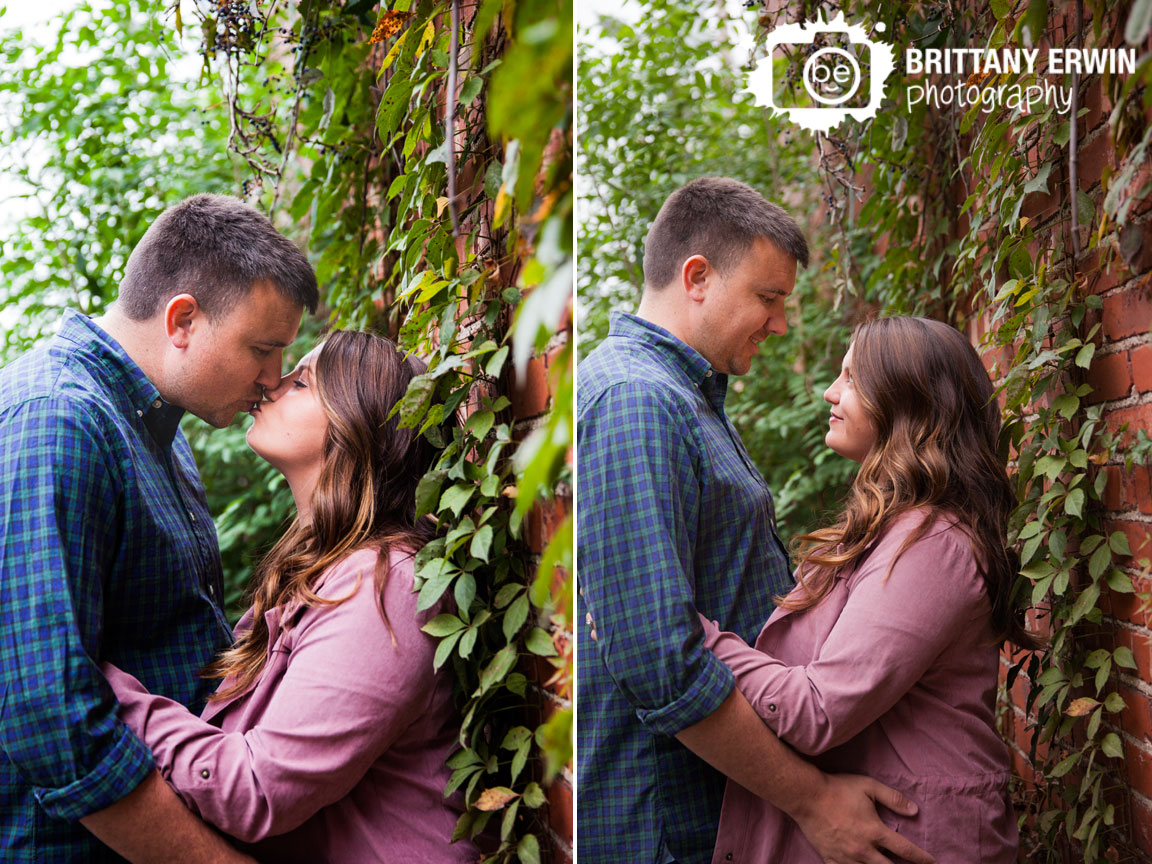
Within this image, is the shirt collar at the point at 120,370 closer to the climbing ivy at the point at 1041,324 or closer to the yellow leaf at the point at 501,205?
the yellow leaf at the point at 501,205

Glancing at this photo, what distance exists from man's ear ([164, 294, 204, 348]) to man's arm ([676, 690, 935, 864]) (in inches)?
37.3

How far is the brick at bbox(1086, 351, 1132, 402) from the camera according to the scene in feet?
3.33

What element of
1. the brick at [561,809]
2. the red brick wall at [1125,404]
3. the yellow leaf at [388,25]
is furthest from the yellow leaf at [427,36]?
the brick at [561,809]

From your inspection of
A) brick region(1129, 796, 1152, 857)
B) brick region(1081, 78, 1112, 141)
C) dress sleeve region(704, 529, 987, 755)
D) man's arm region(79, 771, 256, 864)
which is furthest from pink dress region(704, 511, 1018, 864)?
man's arm region(79, 771, 256, 864)

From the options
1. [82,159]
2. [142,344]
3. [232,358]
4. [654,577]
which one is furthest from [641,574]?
[82,159]

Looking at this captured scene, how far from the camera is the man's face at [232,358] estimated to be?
1393 mm

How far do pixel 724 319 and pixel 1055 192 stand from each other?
1.44 feet

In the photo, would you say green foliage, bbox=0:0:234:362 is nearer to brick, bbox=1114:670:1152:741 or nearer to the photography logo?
the photography logo

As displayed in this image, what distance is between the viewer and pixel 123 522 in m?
1.21

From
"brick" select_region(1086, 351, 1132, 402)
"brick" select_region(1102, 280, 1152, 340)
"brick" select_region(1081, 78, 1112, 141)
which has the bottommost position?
"brick" select_region(1086, 351, 1132, 402)

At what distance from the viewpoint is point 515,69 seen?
1.40ft

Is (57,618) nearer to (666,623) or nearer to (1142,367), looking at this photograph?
(666,623)

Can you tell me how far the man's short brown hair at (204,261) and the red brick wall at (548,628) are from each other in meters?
0.51

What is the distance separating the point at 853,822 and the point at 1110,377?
596mm
